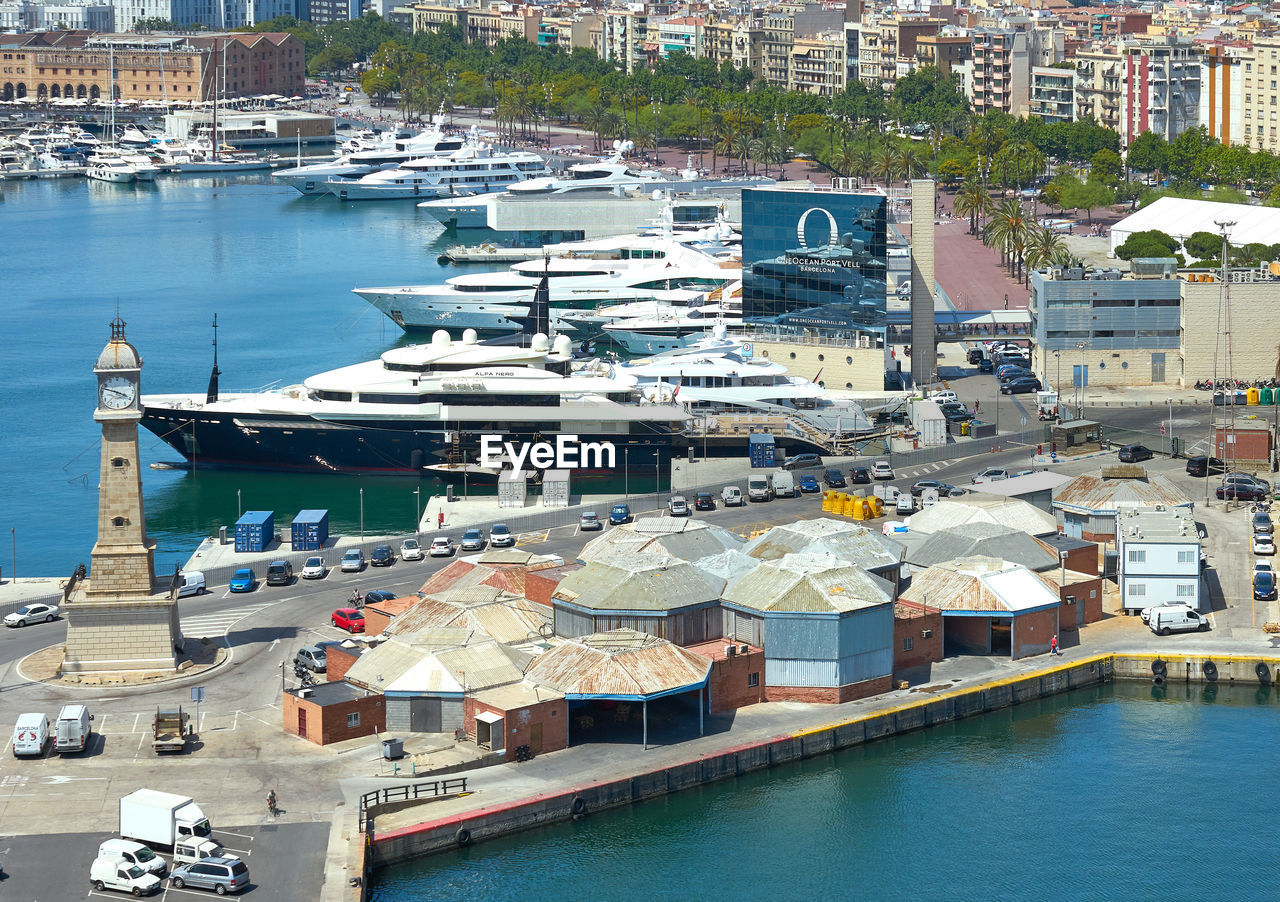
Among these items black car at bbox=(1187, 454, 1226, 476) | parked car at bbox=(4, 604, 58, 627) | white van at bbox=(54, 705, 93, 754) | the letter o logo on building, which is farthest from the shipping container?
white van at bbox=(54, 705, 93, 754)

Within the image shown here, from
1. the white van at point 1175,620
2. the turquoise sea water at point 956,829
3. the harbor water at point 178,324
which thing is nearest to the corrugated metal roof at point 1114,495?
the white van at point 1175,620

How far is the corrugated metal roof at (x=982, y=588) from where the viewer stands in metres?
59.4

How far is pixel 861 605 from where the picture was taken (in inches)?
2190

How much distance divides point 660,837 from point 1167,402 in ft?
164

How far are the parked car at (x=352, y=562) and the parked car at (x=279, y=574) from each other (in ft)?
6.08

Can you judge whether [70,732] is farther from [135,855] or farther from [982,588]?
[982,588]

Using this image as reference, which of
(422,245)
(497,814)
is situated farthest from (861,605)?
(422,245)

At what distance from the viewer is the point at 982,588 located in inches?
2354

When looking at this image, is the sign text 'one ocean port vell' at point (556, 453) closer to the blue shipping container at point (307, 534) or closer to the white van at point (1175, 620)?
the blue shipping container at point (307, 534)

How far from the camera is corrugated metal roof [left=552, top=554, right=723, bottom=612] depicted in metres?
56.1

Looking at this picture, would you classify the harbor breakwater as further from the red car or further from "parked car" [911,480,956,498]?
"parked car" [911,480,956,498]

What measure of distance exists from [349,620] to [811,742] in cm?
1527

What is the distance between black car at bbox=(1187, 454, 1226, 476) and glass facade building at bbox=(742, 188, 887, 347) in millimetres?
17195

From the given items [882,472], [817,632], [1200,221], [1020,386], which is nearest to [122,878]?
[817,632]
